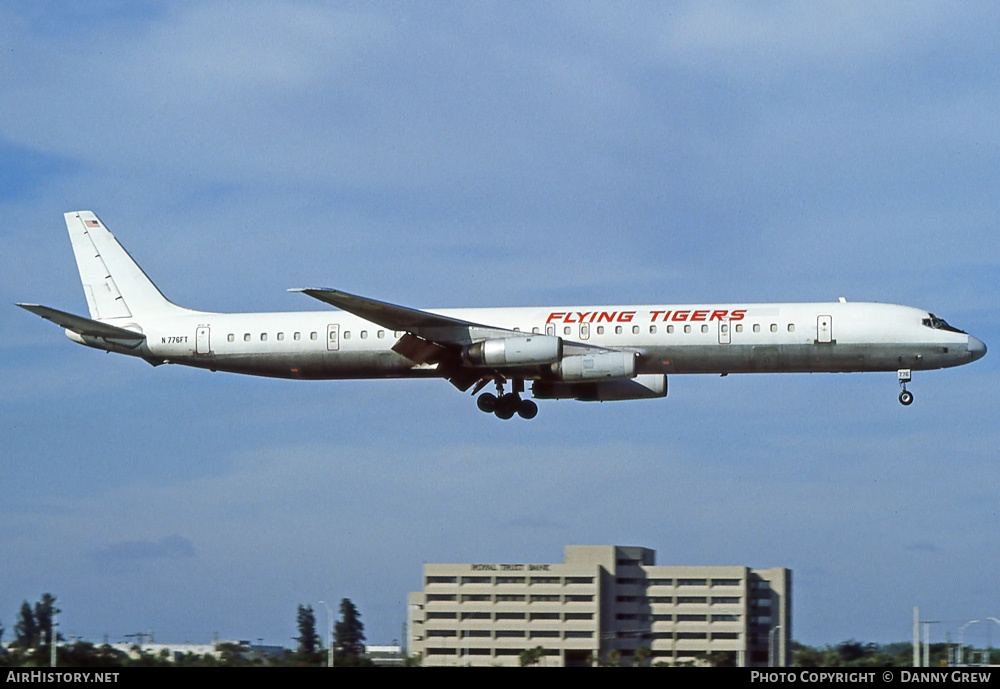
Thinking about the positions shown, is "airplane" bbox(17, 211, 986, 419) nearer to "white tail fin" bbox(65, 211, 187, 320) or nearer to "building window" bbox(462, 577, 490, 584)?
"white tail fin" bbox(65, 211, 187, 320)

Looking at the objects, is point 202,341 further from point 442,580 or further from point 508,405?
point 442,580

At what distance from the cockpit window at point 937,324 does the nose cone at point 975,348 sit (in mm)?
408

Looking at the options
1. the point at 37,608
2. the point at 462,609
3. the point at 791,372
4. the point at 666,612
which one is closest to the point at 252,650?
the point at 37,608

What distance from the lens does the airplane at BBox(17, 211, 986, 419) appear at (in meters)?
48.6

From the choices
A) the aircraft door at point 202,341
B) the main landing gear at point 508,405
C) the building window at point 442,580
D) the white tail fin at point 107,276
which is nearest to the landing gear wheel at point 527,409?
the main landing gear at point 508,405

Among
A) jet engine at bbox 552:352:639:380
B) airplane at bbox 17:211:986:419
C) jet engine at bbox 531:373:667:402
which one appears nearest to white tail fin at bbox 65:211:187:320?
airplane at bbox 17:211:986:419

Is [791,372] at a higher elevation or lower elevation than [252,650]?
higher

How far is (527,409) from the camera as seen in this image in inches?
2094

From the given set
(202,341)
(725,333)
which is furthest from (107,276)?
(725,333)

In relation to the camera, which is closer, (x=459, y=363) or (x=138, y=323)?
(x=459, y=363)

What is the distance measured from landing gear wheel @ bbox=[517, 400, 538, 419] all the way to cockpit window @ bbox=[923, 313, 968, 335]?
14.4 metres
